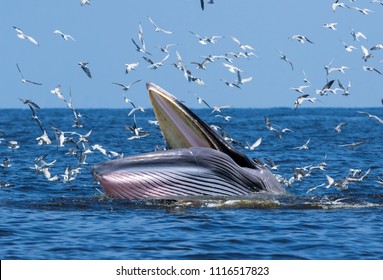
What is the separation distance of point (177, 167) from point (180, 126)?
0.79m

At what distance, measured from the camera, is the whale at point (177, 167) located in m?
19.0

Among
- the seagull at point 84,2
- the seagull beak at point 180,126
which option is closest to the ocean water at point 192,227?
the seagull beak at point 180,126

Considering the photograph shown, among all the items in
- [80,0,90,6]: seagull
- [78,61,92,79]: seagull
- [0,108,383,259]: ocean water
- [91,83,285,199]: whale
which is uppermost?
[80,0,90,6]: seagull

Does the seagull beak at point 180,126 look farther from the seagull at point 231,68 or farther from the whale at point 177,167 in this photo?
the seagull at point 231,68

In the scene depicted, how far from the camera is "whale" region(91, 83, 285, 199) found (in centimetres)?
1898

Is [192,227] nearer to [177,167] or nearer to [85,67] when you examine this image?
[177,167]

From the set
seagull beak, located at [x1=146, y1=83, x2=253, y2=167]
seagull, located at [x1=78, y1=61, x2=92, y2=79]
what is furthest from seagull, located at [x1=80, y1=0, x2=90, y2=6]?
seagull beak, located at [x1=146, y1=83, x2=253, y2=167]

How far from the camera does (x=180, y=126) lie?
19344 millimetres

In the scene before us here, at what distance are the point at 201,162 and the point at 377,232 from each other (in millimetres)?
3558

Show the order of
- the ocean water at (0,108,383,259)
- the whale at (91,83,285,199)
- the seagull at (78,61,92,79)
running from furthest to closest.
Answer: the seagull at (78,61,92,79), the whale at (91,83,285,199), the ocean water at (0,108,383,259)

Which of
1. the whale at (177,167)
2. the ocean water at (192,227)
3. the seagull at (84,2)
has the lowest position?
the ocean water at (192,227)

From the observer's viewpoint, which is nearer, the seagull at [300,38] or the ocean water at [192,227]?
the ocean water at [192,227]

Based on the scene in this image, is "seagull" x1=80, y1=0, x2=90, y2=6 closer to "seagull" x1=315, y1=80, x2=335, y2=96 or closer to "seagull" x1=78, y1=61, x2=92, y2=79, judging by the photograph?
"seagull" x1=78, y1=61, x2=92, y2=79

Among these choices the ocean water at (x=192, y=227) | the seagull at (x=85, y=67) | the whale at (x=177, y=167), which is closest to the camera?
the ocean water at (x=192, y=227)
